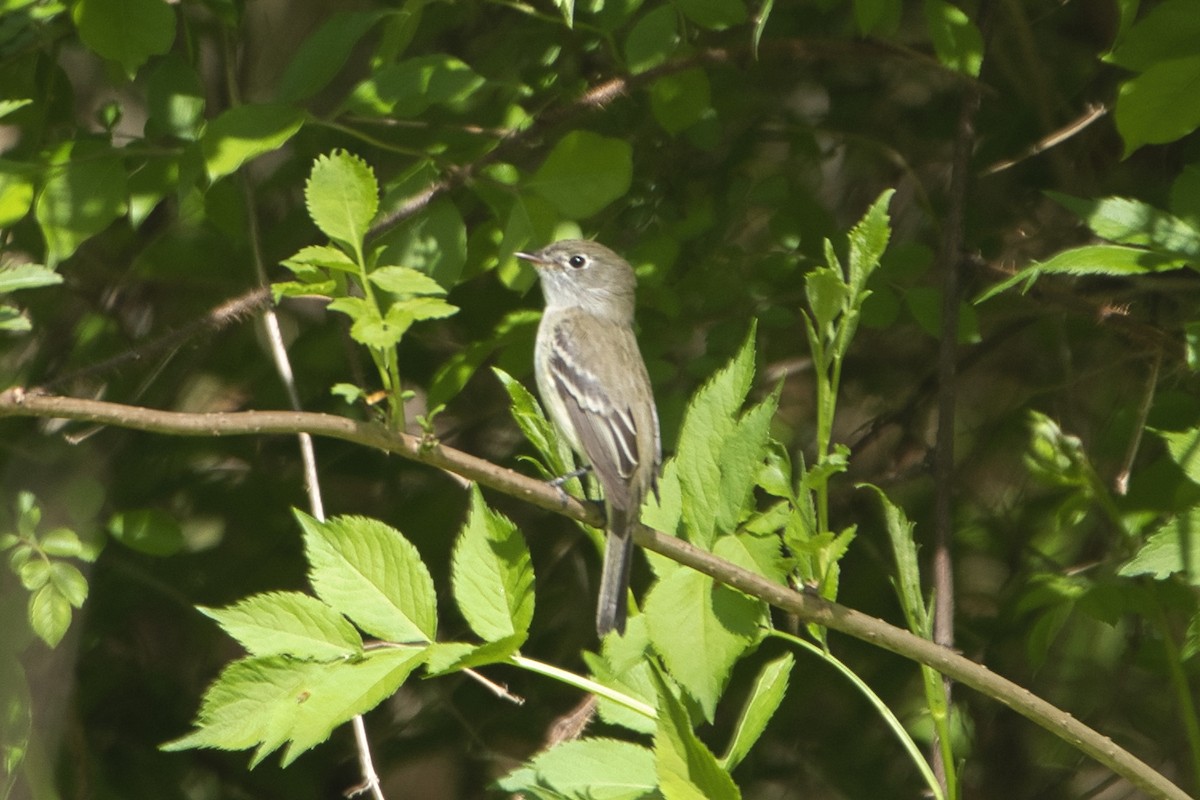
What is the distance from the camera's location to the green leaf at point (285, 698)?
1.88 meters

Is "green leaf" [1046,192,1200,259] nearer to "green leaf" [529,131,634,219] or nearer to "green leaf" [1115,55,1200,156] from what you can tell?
"green leaf" [1115,55,1200,156]

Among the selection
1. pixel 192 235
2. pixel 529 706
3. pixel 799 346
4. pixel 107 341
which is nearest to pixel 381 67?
pixel 192 235

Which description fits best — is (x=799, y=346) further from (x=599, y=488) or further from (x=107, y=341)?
(x=107, y=341)

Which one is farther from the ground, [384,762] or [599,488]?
[599,488]

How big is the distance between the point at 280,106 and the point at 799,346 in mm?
1953

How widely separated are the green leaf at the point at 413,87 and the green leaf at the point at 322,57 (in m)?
0.08

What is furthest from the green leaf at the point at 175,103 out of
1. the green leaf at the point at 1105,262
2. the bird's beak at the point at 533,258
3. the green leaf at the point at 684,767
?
the green leaf at the point at 684,767

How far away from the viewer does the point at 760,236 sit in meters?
4.19

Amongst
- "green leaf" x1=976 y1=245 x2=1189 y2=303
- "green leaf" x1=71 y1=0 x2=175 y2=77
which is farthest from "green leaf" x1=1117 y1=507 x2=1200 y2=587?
"green leaf" x1=71 y1=0 x2=175 y2=77

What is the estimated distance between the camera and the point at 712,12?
119 inches

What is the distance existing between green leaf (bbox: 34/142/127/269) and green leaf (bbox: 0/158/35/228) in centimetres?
3

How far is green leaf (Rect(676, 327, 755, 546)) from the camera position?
215cm

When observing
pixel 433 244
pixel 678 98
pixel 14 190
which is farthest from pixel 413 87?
pixel 14 190

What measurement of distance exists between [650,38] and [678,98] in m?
0.36
